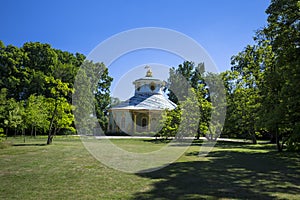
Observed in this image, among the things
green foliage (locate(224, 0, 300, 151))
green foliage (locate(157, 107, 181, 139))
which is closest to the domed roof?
green foliage (locate(157, 107, 181, 139))

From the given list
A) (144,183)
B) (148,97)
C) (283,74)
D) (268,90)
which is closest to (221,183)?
(144,183)

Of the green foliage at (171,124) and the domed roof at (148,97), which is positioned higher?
the domed roof at (148,97)

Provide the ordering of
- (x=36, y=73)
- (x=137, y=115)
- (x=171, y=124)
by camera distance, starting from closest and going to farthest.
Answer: (x=171, y=124) < (x=36, y=73) < (x=137, y=115)

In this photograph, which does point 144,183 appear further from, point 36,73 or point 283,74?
point 36,73

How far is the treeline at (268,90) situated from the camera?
36.6 feet

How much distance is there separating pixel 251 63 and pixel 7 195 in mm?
19363

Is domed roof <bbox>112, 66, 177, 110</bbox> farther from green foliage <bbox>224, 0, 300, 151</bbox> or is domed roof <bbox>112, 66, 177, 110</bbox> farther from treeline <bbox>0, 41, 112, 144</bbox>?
green foliage <bbox>224, 0, 300, 151</bbox>

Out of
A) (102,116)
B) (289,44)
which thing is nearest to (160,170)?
(289,44)

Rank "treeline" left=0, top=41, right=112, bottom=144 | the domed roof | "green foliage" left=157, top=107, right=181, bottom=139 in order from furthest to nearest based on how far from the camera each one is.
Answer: the domed roof < "treeline" left=0, top=41, right=112, bottom=144 < "green foliage" left=157, top=107, right=181, bottom=139

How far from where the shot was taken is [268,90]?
14.3m

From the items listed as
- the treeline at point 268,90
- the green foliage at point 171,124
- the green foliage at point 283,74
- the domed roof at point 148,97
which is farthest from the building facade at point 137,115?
the green foliage at point 283,74

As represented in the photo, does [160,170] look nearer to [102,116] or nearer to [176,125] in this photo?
[176,125]

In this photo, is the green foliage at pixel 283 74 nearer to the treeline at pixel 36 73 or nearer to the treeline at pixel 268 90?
the treeline at pixel 268 90

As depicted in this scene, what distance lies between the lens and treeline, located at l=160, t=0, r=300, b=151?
1115cm
